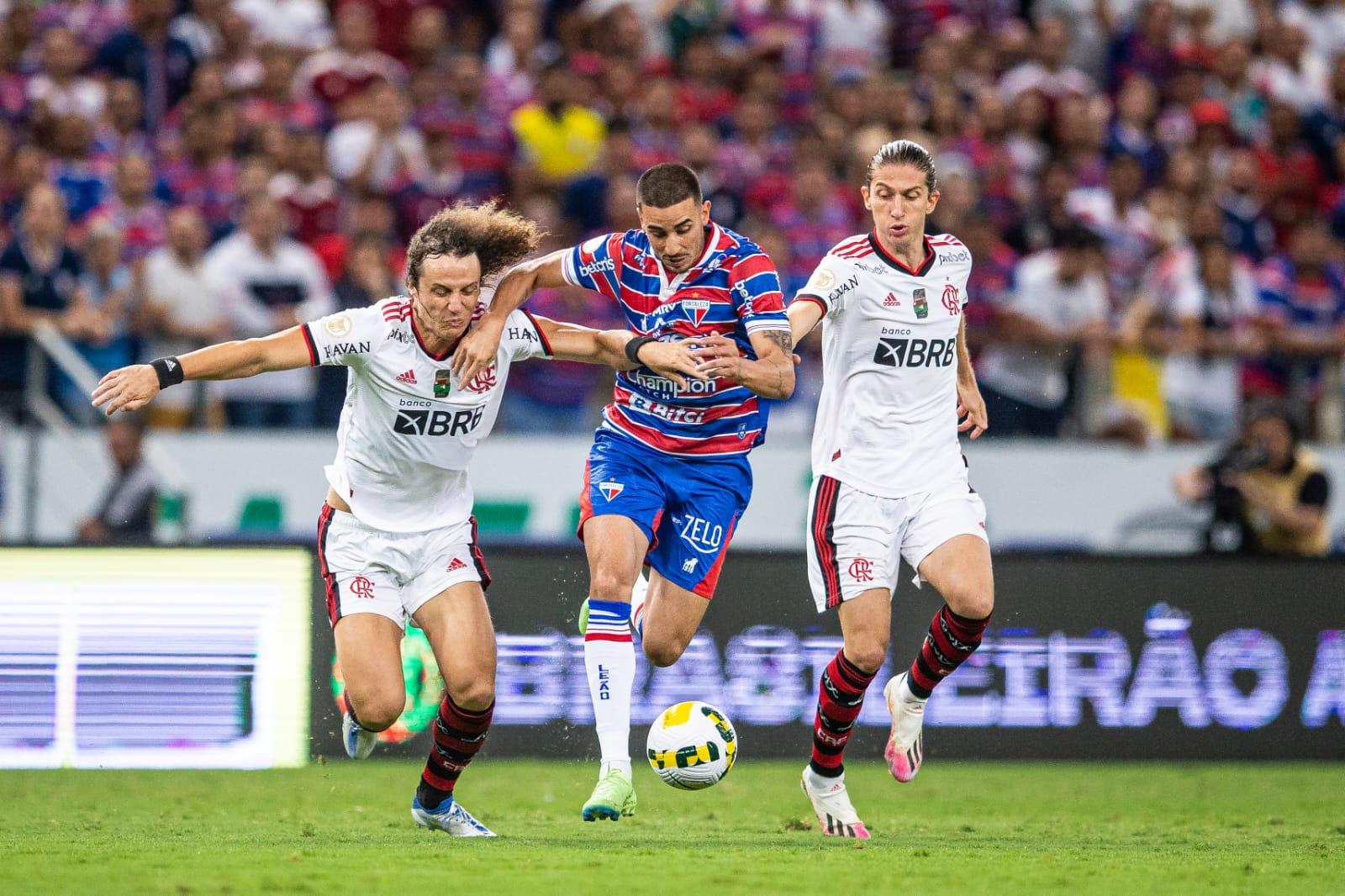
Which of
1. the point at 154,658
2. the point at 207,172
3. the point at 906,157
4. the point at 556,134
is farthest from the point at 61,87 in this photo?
the point at 906,157

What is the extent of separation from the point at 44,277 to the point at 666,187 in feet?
20.3

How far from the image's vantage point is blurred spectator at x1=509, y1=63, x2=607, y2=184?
1462 centimetres

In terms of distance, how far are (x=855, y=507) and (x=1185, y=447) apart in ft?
17.9

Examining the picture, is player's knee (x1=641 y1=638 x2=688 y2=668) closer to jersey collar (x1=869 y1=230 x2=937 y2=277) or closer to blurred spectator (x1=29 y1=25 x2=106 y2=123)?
jersey collar (x1=869 y1=230 x2=937 y2=277)

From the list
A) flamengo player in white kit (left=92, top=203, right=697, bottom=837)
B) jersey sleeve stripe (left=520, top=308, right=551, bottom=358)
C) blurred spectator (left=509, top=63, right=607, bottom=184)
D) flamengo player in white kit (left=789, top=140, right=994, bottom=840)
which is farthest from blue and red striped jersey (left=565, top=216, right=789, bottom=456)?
blurred spectator (left=509, top=63, right=607, bottom=184)

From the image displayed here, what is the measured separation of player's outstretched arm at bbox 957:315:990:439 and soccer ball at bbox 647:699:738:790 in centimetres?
201

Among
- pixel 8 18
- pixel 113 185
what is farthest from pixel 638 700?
pixel 8 18

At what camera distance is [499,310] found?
7688 mm

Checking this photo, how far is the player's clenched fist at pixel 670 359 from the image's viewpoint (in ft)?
24.4

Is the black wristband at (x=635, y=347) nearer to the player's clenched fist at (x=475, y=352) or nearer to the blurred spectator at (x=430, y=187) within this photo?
the player's clenched fist at (x=475, y=352)

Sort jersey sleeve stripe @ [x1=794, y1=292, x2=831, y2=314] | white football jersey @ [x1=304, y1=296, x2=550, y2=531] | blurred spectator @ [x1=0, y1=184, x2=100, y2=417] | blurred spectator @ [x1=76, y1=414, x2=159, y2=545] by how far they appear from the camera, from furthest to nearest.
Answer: blurred spectator @ [x1=0, y1=184, x2=100, y2=417], blurred spectator @ [x1=76, y1=414, x2=159, y2=545], jersey sleeve stripe @ [x1=794, y1=292, x2=831, y2=314], white football jersey @ [x1=304, y1=296, x2=550, y2=531]

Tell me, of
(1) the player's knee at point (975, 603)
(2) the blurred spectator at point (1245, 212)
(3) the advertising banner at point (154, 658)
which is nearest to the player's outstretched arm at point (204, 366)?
(1) the player's knee at point (975, 603)

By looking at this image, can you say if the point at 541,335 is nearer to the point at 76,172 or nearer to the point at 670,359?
the point at 670,359

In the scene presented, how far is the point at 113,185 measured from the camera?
13.5 m
